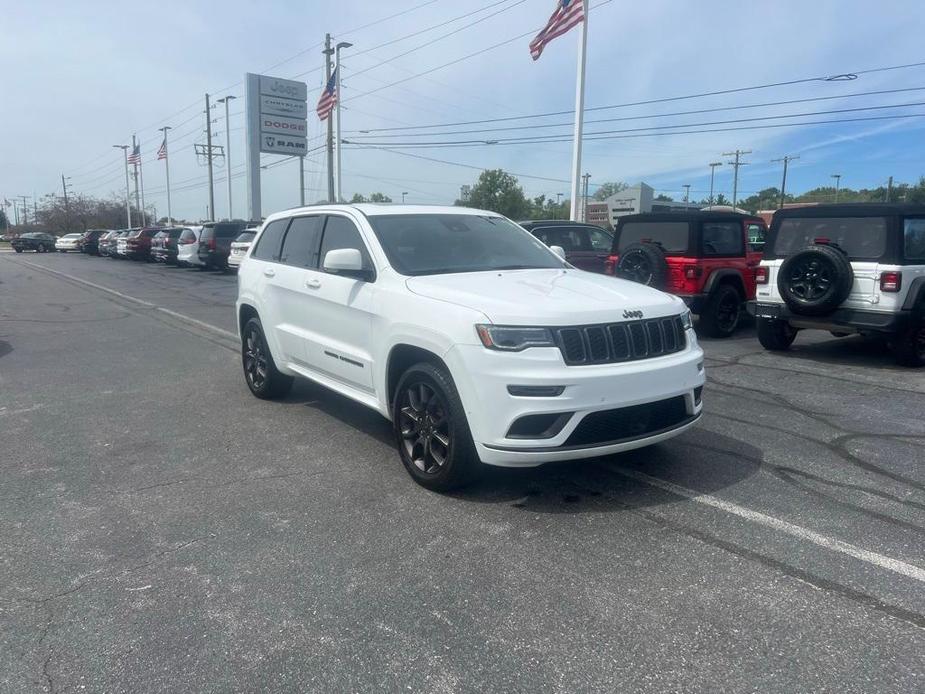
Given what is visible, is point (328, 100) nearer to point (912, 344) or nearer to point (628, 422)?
point (912, 344)

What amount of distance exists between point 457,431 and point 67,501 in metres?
2.50

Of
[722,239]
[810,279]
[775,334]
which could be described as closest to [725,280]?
[722,239]

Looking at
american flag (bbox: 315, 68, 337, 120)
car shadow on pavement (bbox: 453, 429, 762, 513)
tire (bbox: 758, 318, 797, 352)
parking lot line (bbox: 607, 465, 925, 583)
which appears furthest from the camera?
american flag (bbox: 315, 68, 337, 120)

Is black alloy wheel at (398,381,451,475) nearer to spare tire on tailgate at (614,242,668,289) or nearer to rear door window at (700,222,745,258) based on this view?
spare tire on tailgate at (614,242,668,289)

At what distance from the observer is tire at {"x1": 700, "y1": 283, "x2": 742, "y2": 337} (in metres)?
10.9

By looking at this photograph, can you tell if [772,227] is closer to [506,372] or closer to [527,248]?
[527,248]

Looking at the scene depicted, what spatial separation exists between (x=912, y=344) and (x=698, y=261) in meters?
3.04

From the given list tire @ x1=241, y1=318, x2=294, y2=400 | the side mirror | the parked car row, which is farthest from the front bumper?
the parked car row

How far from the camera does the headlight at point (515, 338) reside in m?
4.09

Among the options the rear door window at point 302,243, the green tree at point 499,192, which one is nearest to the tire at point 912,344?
the rear door window at point 302,243

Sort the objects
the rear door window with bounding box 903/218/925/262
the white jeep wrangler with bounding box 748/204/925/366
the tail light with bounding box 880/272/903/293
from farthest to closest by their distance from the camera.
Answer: the rear door window with bounding box 903/218/925/262
the white jeep wrangler with bounding box 748/204/925/366
the tail light with bounding box 880/272/903/293

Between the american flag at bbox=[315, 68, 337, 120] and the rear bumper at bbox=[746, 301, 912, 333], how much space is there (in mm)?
24679

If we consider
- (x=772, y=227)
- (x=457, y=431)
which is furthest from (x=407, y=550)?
(x=772, y=227)

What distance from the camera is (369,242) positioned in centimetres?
536
